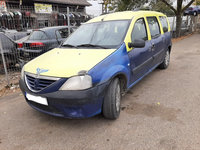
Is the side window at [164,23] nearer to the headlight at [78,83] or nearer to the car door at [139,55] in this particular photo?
the car door at [139,55]

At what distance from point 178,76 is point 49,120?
384 centimetres

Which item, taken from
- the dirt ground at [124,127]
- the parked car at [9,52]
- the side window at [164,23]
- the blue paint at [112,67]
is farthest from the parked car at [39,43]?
the blue paint at [112,67]

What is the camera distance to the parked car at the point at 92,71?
90.7 inches

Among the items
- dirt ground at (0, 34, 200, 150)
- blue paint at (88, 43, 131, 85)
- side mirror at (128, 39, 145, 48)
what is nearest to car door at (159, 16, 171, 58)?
dirt ground at (0, 34, 200, 150)

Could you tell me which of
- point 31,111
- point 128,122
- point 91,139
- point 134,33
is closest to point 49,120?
point 31,111

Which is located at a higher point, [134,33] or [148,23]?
[148,23]

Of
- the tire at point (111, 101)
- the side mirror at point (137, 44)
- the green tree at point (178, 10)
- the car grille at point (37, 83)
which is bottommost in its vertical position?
the tire at point (111, 101)

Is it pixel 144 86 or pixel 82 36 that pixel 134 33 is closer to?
pixel 82 36

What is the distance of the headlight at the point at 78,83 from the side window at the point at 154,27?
8.50 ft

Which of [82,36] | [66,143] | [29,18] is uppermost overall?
[29,18]

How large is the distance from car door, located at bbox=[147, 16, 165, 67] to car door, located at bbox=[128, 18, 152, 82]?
291 millimetres

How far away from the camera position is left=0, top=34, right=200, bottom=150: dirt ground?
7.56 ft

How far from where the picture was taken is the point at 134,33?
11.2 ft

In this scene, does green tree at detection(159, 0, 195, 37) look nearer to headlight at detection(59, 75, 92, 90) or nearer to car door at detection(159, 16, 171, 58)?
car door at detection(159, 16, 171, 58)
